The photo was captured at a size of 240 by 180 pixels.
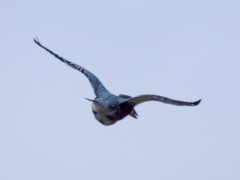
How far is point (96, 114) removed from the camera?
50.9 feet

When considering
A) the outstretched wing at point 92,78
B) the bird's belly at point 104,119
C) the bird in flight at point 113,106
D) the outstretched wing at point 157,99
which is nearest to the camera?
the outstretched wing at point 157,99

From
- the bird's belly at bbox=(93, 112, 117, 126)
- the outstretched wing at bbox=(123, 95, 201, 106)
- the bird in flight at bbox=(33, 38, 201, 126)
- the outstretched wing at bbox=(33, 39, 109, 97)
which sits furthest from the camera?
the outstretched wing at bbox=(33, 39, 109, 97)

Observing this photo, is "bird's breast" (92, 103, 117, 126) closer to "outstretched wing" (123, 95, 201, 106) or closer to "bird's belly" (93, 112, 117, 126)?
"bird's belly" (93, 112, 117, 126)

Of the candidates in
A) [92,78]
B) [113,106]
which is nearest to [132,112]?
[113,106]

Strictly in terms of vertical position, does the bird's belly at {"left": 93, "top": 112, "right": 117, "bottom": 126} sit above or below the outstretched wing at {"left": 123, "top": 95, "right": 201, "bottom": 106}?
below

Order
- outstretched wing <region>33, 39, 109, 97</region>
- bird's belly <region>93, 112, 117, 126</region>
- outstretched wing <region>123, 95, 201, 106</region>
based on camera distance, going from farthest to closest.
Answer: outstretched wing <region>33, 39, 109, 97</region> < bird's belly <region>93, 112, 117, 126</region> < outstretched wing <region>123, 95, 201, 106</region>

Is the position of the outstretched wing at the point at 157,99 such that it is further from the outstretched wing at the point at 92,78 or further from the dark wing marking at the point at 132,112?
the outstretched wing at the point at 92,78

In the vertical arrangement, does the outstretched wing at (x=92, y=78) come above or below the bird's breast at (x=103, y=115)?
above

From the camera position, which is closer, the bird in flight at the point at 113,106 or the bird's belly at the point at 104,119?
the bird in flight at the point at 113,106

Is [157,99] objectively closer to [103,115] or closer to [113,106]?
[113,106]

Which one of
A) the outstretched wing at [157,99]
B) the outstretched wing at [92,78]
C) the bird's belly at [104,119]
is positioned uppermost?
the outstretched wing at [92,78]

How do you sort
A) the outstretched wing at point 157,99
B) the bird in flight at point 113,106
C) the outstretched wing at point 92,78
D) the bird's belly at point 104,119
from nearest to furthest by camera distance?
the outstretched wing at point 157,99
the bird in flight at point 113,106
the bird's belly at point 104,119
the outstretched wing at point 92,78

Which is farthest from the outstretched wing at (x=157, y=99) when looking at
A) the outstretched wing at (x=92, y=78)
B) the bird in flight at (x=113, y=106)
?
the outstretched wing at (x=92, y=78)

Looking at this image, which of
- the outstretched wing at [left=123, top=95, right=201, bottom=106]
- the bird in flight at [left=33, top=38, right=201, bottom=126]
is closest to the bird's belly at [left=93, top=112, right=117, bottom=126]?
the bird in flight at [left=33, top=38, right=201, bottom=126]
